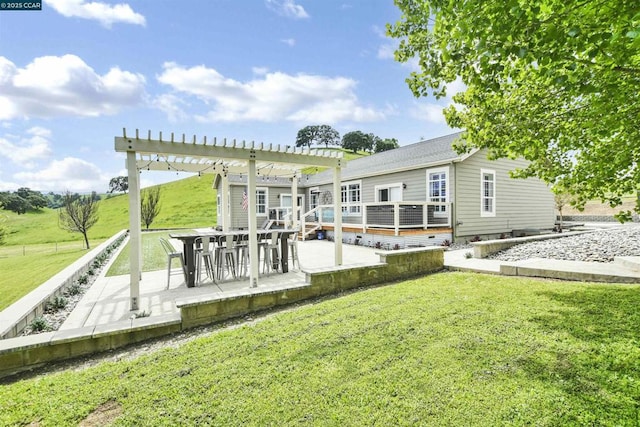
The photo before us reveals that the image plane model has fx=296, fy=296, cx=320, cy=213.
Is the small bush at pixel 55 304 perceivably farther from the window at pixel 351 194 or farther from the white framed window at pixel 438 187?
the window at pixel 351 194

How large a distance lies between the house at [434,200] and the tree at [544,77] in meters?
5.08

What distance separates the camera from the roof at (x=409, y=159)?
1188 centimetres

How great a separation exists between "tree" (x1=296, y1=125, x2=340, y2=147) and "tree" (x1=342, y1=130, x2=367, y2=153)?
26.5 ft

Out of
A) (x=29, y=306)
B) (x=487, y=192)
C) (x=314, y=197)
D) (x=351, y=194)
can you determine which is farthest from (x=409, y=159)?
(x=29, y=306)

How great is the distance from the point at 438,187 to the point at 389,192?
2.68m

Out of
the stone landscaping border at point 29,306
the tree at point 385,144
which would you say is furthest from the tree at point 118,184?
the stone landscaping border at point 29,306

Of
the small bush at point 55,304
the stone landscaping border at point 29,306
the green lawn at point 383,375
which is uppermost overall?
the stone landscaping border at point 29,306

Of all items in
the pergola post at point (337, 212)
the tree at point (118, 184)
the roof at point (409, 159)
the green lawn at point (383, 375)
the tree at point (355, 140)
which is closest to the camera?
the green lawn at point (383, 375)

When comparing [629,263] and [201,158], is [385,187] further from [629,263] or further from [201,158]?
[201,158]

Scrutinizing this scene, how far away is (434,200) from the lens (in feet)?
40.0

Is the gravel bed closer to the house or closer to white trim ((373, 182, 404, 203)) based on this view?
the house

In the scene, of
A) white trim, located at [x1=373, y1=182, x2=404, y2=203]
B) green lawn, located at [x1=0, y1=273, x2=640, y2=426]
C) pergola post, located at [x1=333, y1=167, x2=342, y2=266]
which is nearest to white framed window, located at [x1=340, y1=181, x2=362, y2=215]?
white trim, located at [x1=373, y1=182, x2=404, y2=203]

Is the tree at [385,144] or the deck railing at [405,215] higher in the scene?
the tree at [385,144]

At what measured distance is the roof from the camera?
1188cm
